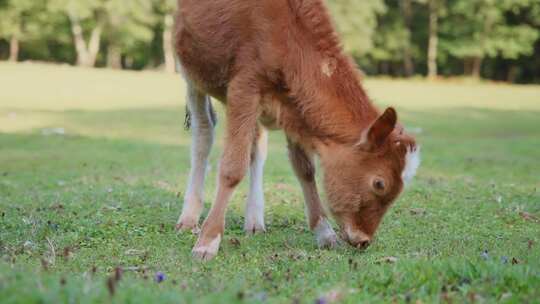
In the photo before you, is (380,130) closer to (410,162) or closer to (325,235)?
(410,162)

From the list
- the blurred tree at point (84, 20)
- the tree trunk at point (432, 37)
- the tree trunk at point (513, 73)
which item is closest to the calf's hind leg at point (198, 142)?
the blurred tree at point (84, 20)

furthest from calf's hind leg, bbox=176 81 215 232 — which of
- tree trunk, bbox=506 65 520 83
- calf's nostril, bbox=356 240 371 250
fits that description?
tree trunk, bbox=506 65 520 83

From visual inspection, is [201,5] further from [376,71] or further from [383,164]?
[376,71]

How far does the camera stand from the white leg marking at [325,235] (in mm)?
6465

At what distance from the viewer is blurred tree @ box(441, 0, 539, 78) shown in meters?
57.4

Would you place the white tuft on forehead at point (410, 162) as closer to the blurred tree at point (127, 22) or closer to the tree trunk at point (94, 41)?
the blurred tree at point (127, 22)

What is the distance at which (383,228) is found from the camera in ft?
23.8

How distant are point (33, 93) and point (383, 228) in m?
26.4

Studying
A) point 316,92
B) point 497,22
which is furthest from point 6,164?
point 497,22

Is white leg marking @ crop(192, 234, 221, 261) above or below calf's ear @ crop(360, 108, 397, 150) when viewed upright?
below

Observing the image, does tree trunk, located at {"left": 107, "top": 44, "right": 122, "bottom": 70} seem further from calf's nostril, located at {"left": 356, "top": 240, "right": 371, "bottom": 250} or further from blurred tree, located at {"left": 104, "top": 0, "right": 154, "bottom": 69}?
calf's nostril, located at {"left": 356, "top": 240, "right": 371, "bottom": 250}

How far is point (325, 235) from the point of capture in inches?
257

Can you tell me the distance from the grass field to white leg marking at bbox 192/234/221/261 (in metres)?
0.07

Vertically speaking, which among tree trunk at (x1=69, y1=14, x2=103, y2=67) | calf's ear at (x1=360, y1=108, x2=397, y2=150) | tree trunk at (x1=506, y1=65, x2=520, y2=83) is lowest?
tree trunk at (x1=506, y1=65, x2=520, y2=83)
